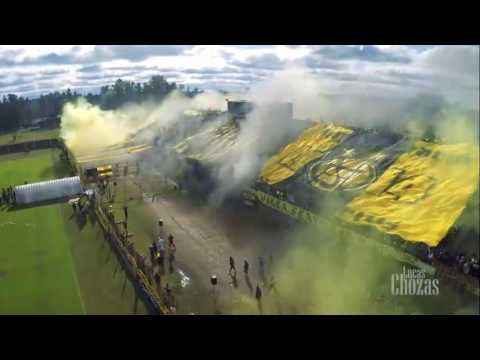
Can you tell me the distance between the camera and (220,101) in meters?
65.8

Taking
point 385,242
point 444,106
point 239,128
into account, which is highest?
point 444,106

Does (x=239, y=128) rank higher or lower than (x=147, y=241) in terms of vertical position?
higher

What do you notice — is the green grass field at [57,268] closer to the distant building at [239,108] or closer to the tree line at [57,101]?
the distant building at [239,108]

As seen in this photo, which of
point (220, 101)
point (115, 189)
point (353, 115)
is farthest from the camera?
point (220, 101)

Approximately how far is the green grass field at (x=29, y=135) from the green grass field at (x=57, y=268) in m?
44.9

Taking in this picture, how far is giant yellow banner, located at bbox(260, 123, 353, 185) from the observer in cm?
2838

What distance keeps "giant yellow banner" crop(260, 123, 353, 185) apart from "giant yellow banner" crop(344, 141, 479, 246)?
6.06 m

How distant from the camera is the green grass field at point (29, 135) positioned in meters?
73.9

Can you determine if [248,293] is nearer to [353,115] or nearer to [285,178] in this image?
[285,178]

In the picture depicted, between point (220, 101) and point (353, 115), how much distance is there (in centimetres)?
3495

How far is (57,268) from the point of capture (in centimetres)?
2258

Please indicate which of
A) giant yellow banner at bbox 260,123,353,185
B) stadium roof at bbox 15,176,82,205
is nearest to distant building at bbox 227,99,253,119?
giant yellow banner at bbox 260,123,353,185

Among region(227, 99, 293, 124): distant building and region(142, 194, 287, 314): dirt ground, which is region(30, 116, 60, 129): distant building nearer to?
region(227, 99, 293, 124): distant building

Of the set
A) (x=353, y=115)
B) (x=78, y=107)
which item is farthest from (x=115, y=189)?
(x=78, y=107)
